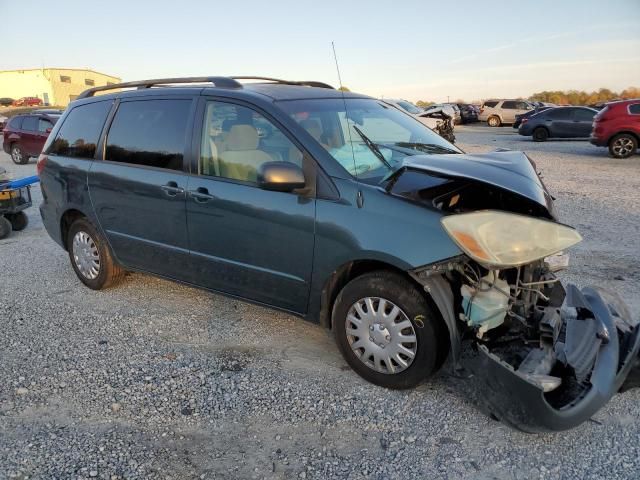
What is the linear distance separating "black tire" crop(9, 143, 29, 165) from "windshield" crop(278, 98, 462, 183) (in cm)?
1552

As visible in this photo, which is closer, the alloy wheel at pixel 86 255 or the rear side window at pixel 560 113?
the alloy wheel at pixel 86 255

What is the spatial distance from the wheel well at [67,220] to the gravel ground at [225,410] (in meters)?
0.70

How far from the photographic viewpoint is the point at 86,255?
498 cm

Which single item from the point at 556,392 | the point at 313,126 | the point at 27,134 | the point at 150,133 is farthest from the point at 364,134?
the point at 27,134

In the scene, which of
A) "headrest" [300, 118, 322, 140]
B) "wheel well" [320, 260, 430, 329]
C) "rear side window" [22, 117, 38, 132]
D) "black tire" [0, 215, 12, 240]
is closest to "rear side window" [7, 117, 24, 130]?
"rear side window" [22, 117, 38, 132]

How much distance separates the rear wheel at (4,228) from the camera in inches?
285

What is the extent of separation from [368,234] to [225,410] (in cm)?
137

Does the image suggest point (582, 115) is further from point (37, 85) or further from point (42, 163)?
point (37, 85)

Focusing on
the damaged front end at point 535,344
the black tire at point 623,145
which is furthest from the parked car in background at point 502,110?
the damaged front end at point 535,344

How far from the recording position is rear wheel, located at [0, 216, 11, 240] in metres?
7.24

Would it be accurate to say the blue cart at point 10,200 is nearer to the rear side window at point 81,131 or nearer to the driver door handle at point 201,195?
the rear side window at point 81,131

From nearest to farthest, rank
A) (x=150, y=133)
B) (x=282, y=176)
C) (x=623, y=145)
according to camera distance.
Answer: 1. (x=282, y=176)
2. (x=150, y=133)
3. (x=623, y=145)

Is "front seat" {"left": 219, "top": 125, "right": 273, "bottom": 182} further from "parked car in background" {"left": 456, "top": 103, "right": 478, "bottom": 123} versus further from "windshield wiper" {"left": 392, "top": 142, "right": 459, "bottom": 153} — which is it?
"parked car in background" {"left": 456, "top": 103, "right": 478, "bottom": 123}

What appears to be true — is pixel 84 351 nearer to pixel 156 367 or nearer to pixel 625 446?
pixel 156 367
